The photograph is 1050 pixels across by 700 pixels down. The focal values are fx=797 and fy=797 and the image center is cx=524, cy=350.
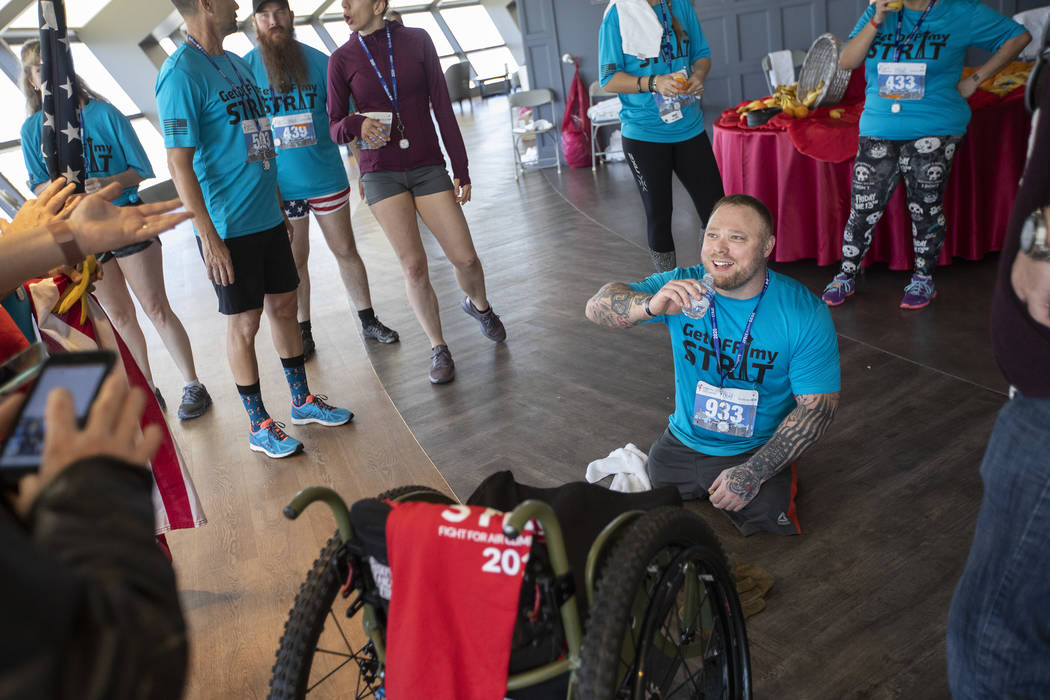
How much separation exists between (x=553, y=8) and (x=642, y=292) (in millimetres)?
6805

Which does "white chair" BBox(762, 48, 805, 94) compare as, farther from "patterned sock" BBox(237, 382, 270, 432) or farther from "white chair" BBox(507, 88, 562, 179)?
"patterned sock" BBox(237, 382, 270, 432)

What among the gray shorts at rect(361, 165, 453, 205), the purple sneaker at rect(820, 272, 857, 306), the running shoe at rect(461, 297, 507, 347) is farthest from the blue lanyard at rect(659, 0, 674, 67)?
the running shoe at rect(461, 297, 507, 347)

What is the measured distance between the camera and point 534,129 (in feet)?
27.9

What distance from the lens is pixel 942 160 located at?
339 centimetres

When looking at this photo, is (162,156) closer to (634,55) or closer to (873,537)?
(634,55)

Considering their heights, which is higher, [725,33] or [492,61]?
[725,33]

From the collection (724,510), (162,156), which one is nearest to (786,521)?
(724,510)

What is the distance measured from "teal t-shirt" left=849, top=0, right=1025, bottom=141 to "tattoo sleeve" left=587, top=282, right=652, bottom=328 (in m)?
1.83

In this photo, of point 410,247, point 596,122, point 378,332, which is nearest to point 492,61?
point 596,122

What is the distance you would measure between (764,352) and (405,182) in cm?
186

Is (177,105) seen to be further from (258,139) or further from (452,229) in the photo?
(452,229)

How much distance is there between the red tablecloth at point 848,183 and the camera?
12.4 feet

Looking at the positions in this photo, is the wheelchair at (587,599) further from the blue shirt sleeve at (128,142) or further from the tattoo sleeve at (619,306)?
the blue shirt sleeve at (128,142)

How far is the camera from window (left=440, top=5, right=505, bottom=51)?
20.2m
